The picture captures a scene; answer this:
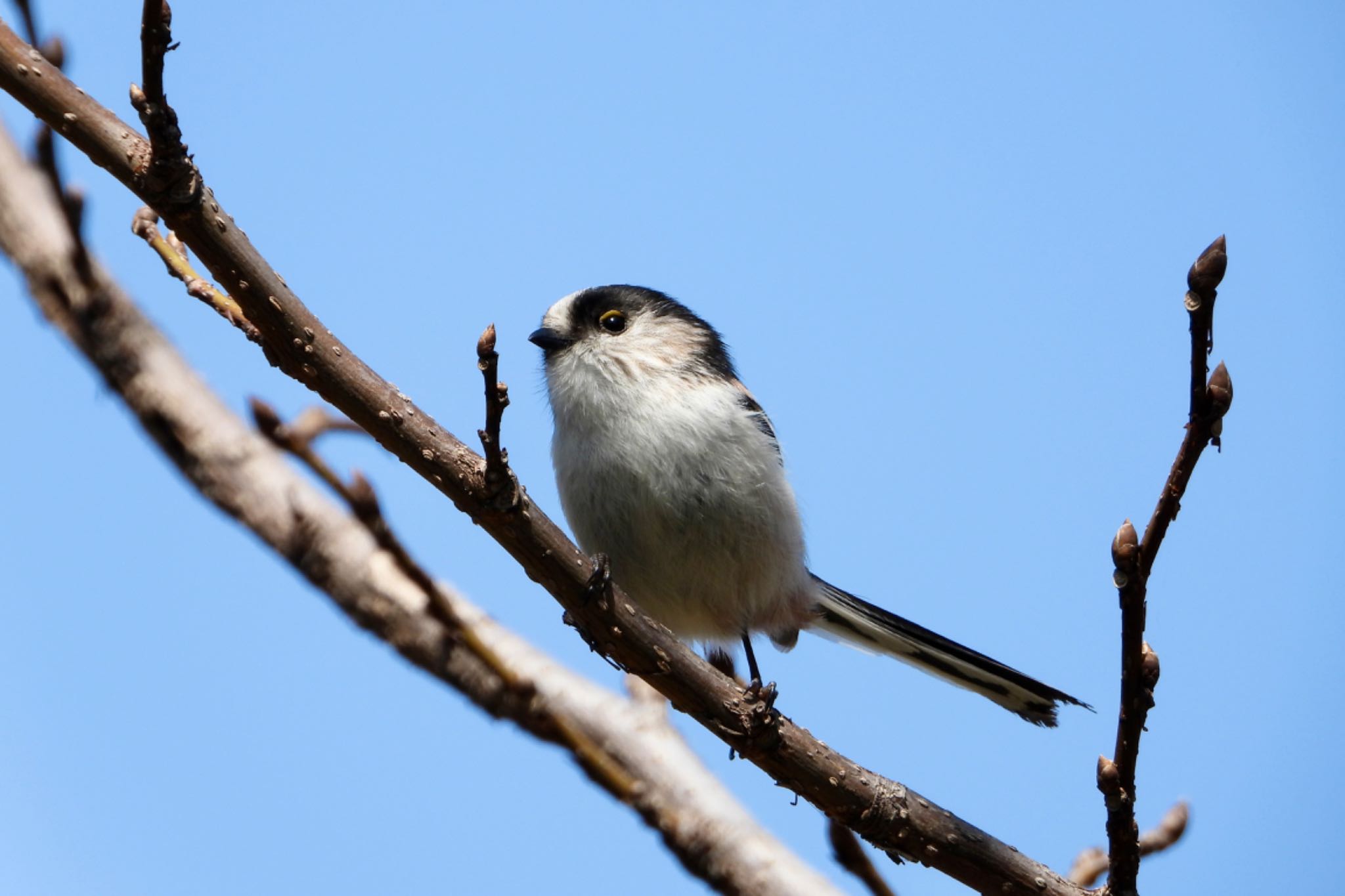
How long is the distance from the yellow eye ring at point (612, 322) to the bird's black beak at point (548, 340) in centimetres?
15

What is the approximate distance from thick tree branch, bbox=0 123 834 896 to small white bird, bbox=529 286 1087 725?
41cm

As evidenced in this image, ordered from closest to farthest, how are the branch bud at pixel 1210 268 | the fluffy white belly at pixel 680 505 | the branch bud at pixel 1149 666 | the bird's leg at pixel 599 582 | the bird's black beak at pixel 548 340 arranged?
the branch bud at pixel 1210 268 < the branch bud at pixel 1149 666 < the bird's leg at pixel 599 582 < the fluffy white belly at pixel 680 505 < the bird's black beak at pixel 548 340

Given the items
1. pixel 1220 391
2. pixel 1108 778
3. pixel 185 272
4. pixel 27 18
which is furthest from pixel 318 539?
pixel 1220 391

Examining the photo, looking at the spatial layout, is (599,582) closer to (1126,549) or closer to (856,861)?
(856,861)

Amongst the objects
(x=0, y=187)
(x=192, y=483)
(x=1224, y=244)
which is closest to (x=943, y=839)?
(x=1224, y=244)

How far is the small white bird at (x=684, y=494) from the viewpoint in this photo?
11.7ft

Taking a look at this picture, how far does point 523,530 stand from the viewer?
97.4 inches

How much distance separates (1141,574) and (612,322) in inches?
94.2

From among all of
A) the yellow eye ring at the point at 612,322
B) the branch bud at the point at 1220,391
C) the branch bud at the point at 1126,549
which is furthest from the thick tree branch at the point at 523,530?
the yellow eye ring at the point at 612,322

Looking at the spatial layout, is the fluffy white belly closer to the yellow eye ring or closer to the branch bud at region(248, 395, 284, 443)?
the yellow eye ring

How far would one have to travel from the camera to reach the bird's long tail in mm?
3688

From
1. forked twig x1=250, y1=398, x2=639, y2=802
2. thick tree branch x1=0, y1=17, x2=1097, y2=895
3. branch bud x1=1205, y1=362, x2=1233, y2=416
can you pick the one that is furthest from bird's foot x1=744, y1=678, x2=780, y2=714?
branch bud x1=1205, y1=362, x2=1233, y2=416

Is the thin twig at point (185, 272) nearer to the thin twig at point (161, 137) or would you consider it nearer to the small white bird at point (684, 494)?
the thin twig at point (161, 137)

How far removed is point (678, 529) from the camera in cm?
357
